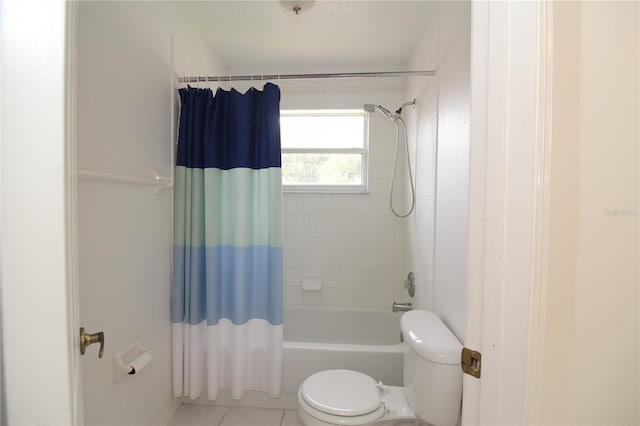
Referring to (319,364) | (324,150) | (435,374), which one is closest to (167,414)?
(319,364)

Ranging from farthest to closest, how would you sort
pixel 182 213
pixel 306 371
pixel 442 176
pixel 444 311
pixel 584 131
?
1. pixel 306 371
2. pixel 182 213
3. pixel 442 176
4. pixel 444 311
5. pixel 584 131

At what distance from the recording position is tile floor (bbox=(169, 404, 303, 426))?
1.67 meters

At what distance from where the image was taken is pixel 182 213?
163cm

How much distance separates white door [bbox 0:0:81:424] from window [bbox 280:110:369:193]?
1.98m

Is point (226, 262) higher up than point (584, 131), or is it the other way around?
point (584, 131)

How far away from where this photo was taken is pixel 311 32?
1.91m

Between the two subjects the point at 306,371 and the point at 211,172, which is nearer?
the point at 211,172

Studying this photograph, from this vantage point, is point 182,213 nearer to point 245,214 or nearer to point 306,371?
point 245,214

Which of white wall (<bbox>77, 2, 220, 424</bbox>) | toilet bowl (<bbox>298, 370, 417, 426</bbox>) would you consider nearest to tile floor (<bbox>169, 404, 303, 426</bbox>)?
white wall (<bbox>77, 2, 220, 424</bbox>)

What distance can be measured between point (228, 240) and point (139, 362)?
0.67m

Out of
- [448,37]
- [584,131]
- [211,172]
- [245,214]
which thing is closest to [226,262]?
[245,214]

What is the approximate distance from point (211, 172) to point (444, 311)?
1.42m

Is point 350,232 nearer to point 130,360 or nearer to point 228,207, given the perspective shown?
point 228,207

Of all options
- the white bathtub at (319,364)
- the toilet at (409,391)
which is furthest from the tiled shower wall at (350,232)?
the toilet at (409,391)
